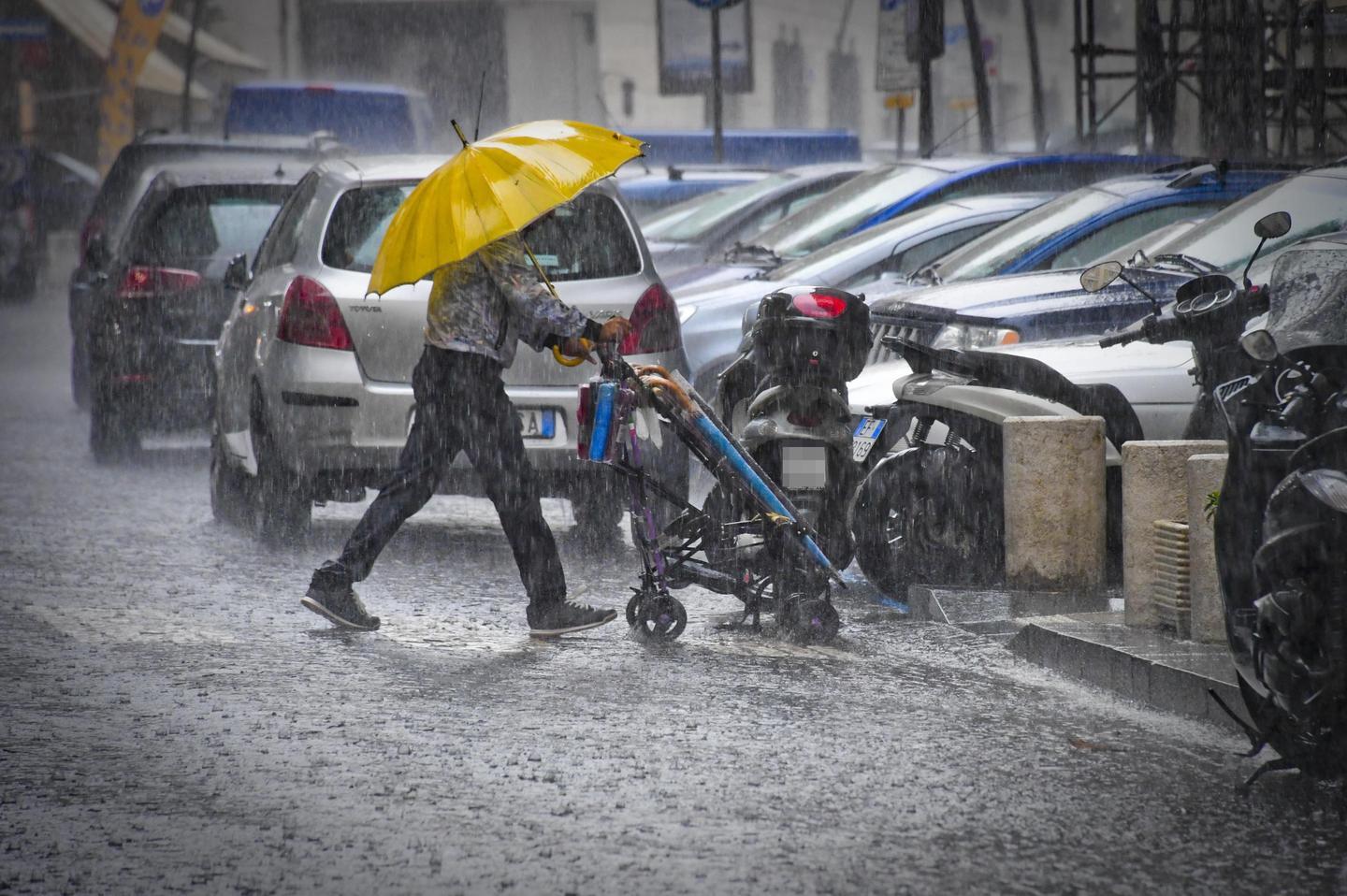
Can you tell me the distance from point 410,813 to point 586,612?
2.34 metres

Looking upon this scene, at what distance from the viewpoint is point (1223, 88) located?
19.6 meters

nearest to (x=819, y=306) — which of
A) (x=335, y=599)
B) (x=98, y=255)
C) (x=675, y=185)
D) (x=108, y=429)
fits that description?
(x=335, y=599)

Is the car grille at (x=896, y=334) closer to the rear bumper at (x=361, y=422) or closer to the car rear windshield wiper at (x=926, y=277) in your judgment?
the car rear windshield wiper at (x=926, y=277)

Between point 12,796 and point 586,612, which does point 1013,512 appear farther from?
point 12,796

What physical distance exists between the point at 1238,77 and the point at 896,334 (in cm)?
1106

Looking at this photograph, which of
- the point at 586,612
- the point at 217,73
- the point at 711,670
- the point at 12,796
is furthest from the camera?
the point at 217,73

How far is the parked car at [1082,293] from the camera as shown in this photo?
845 centimetres

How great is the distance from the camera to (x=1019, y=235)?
35.2 ft

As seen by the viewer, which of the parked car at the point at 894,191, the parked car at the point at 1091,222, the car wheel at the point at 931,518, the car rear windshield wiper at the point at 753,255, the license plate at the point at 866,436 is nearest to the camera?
the car wheel at the point at 931,518

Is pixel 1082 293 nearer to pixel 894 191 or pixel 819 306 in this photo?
pixel 819 306

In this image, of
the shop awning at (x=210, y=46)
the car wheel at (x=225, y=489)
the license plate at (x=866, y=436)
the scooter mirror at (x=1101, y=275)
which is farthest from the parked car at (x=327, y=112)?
the scooter mirror at (x=1101, y=275)

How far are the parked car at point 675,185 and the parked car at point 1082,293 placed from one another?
9860mm

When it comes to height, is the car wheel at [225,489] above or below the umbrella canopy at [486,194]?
below

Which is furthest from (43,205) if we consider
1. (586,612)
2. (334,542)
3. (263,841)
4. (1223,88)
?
(263,841)
